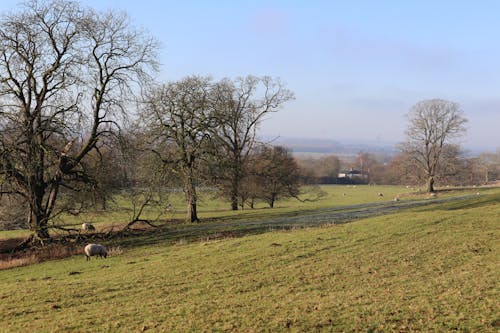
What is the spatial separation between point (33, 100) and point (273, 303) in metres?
22.1

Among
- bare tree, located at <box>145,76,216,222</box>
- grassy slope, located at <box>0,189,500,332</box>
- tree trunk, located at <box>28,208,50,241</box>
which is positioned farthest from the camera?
bare tree, located at <box>145,76,216,222</box>

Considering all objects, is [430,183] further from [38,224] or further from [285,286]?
[285,286]

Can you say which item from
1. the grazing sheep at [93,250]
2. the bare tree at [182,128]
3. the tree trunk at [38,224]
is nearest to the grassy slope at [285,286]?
the grazing sheep at [93,250]

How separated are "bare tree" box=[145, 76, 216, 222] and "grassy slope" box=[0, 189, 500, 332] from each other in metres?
14.5

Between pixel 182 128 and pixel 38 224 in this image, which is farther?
pixel 182 128

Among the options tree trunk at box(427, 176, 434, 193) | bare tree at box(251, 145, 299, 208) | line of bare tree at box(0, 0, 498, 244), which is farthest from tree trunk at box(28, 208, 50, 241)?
tree trunk at box(427, 176, 434, 193)

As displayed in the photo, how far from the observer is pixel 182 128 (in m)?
35.8

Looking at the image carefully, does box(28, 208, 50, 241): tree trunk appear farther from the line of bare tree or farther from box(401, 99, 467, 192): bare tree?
box(401, 99, 467, 192): bare tree

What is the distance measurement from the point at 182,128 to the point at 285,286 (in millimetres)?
25523

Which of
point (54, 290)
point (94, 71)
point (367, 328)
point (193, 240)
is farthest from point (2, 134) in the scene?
point (367, 328)

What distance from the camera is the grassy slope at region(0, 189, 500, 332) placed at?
8.84 meters

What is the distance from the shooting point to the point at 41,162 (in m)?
24.4

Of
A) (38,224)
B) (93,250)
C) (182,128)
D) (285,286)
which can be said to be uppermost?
(182,128)

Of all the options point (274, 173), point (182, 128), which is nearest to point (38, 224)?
point (182, 128)
